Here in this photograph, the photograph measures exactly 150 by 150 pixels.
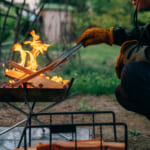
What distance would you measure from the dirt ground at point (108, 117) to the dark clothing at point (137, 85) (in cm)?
161

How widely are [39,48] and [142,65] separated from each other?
180 cm

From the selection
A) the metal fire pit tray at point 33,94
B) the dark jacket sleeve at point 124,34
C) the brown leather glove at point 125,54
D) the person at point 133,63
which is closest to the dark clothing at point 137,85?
the person at point 133,63

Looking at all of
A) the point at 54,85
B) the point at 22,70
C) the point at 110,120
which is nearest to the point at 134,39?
the point at 54,85

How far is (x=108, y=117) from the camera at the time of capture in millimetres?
4938

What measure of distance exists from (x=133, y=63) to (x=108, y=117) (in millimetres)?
2959

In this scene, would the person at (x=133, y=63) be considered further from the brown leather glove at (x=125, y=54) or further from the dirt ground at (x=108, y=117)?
the dirt ground at (x=108, y=117)

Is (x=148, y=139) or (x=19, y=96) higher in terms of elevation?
(x=19, y=96)

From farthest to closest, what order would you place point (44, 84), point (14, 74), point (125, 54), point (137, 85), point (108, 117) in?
point (108, 117)
point (14, 74)
point (44, 84)
point (125, 54)
point (137, 85)

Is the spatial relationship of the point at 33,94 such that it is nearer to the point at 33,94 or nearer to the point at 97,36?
the point at 33,94

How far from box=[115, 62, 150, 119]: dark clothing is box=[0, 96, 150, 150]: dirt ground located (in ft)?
5.27

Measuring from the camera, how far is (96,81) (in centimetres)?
686

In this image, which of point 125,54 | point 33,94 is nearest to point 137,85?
point 125,54

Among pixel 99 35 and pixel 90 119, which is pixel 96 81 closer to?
pixel 90 119

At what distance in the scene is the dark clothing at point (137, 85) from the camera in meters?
2.04
